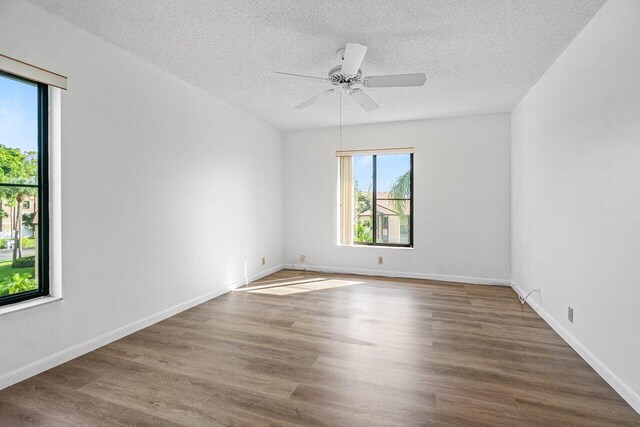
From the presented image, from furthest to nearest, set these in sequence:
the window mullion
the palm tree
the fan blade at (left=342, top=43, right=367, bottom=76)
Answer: the window mullion → the palm tree → the fan blade at (left=342, top=43, right=367, bottom=76)

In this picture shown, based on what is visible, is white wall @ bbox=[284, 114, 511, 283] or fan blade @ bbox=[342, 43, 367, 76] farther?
white wall @ bbox=[284, 114, 511, 283]

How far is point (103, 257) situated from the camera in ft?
8.59

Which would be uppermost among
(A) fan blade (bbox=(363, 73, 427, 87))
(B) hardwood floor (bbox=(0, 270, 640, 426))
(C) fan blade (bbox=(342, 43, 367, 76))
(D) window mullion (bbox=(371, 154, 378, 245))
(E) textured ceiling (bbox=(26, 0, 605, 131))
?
(E) textured ceiling (bbox=(26, 0, 605, 131))

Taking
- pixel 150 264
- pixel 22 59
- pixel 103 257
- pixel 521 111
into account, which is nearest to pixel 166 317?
pixel 150 264

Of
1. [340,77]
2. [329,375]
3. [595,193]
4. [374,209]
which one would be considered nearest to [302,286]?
[374,209]

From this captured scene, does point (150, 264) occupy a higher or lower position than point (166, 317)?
higher

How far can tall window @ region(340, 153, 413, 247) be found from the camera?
528 centimetres

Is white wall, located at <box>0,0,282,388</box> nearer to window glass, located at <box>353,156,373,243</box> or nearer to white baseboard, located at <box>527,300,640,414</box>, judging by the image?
window glass, located at <box>353,156,373,243</box>

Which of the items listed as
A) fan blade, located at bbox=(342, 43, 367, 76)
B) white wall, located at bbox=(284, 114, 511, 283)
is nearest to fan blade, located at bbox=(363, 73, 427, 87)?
fan blade, located at bbox=(342, 43, 367, 76)

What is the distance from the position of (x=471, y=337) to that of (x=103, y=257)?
3119mm

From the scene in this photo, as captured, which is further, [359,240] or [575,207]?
[359,240]

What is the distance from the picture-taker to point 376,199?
5.46 metres

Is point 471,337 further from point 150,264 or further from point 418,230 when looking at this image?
point 150,264

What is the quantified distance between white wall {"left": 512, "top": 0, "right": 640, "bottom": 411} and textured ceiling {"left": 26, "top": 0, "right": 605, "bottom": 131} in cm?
30
